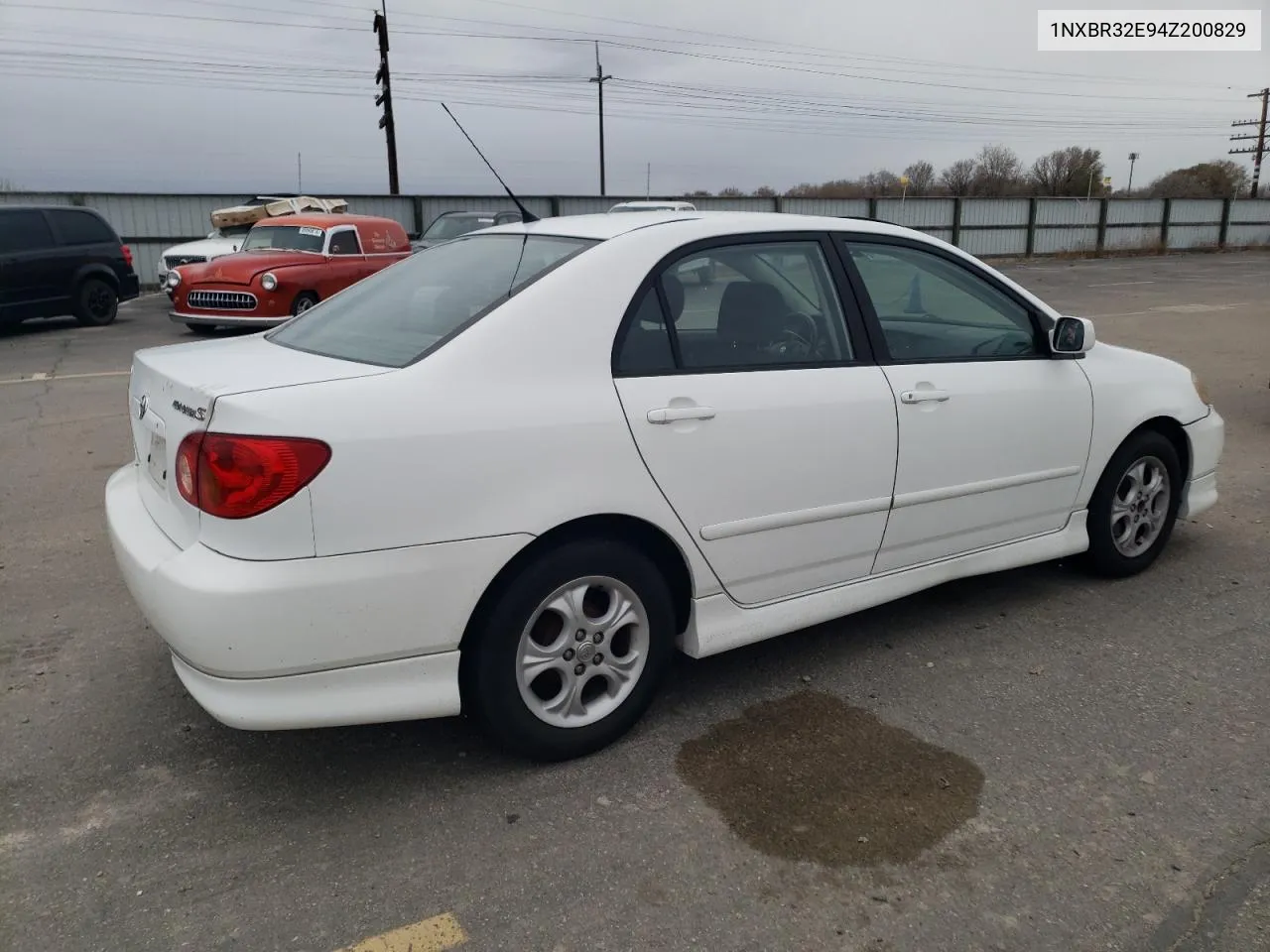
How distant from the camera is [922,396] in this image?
11.6 feet

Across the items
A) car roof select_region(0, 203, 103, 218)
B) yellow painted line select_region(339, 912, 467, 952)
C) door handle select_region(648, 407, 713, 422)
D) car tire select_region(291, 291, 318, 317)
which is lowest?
yellow painted line select_region(339, 912, 467, 952)

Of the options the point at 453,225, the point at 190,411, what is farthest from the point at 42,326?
the point at 190,411

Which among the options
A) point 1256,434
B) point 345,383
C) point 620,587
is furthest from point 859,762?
point 1256,434

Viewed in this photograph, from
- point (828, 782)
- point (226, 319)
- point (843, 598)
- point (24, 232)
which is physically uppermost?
point (24, 232)

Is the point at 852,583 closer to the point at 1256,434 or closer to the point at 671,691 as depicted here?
the point at 671,691

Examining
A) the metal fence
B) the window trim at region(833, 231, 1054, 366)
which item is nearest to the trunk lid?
the window trim at region(833, 231, 1054, 366)

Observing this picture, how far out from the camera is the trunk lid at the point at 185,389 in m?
2.65

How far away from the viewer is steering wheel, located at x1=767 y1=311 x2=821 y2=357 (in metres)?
3.38

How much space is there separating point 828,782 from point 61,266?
14645 millimetres

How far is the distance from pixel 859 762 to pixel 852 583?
710 millimetres

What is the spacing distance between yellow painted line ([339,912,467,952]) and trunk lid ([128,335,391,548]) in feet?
3.58

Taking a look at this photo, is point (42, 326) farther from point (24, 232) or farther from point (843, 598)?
point (843, 598)

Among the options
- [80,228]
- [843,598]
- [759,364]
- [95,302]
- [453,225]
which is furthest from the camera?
[453,225]

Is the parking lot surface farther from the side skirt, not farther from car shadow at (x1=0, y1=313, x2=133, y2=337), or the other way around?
car shadow at (x1=0, y1=313, x2=133, y2=337)
